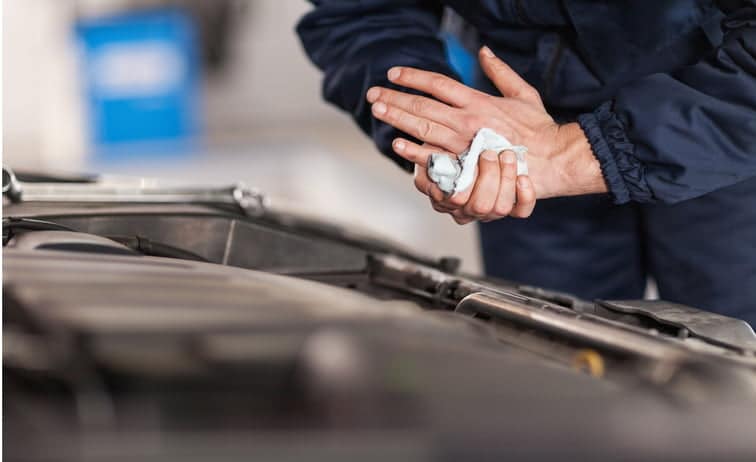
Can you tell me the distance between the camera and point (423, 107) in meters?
0.99

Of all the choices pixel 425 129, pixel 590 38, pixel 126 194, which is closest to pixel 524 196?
pixel 425 129

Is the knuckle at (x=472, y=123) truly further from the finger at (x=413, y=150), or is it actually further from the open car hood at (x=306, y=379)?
the open car hood at (x=306, y=379)

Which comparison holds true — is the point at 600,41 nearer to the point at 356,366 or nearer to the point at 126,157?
the point at 356,366

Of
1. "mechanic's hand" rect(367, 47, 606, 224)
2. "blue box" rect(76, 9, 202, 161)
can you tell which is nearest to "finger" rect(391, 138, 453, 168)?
"mechanic's hand" rect(367, 47, 606, 224)

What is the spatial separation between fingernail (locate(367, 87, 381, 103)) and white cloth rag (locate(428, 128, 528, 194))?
134 millimetres

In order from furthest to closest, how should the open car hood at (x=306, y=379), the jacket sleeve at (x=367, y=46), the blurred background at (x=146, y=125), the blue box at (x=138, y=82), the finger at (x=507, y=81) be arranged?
the blue box at (x=138, y=82), the blurred background at (x=146, y=125), the jacket sleeve at (x=367, y=46), the finger at (x=507, y=81), the open car hood at (x=306, y=379)

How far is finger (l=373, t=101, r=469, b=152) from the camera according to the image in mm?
967

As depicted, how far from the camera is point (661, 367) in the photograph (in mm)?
557

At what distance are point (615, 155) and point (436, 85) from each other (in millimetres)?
185

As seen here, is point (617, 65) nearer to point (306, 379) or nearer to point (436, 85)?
point (436, 85)

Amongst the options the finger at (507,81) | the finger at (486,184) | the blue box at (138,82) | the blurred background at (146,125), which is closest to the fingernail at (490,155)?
the finger at (486,184)

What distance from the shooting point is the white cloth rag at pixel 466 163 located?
0.92 meters

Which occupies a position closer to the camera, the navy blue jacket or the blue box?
the navy blue jacket

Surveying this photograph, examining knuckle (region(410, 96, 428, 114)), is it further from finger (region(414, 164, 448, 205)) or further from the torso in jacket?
the torso in jacket
